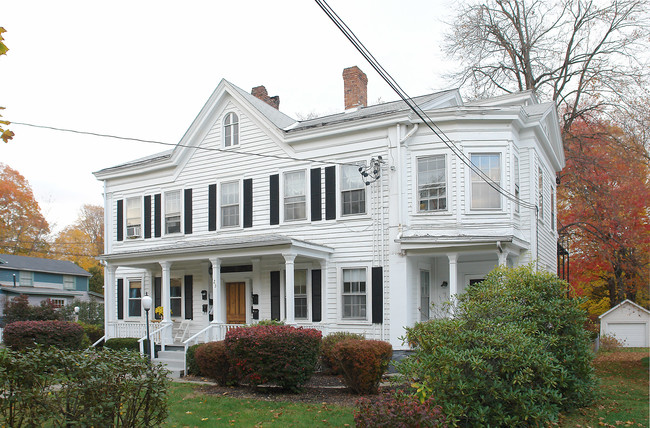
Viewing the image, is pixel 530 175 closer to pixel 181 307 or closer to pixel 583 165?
pixel 583 165

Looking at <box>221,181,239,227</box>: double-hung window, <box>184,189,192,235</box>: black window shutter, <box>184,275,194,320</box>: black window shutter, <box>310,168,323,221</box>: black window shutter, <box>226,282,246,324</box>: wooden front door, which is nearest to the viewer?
<box>310,168,323,221</box>: black window shutter

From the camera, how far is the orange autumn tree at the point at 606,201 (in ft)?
73.4

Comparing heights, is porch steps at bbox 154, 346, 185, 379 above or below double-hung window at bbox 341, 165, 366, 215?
below

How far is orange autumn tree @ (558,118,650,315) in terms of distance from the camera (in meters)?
22.4

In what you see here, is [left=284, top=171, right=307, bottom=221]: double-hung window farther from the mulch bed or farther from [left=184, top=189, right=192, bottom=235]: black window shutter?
the mulch bed

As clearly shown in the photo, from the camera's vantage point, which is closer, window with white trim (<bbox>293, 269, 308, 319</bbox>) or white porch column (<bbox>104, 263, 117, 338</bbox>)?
window with white trim (<bbox>293, 269, 308, 319</bbox>)

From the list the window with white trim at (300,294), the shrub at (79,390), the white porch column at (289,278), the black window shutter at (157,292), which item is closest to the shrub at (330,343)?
the white porch column at (289,278)

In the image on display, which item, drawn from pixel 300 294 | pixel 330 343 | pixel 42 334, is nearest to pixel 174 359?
pixel 300 294

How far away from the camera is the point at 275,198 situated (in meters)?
17.8

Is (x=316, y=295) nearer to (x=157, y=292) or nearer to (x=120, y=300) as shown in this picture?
(x=157, y=292)

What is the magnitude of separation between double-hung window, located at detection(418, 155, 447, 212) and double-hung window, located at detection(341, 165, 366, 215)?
5.43 feet

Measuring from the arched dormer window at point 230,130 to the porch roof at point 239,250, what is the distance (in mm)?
3212

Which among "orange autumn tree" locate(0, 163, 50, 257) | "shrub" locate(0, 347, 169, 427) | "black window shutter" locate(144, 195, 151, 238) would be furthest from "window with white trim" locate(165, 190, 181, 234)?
"orange autumn tree" locate(0, 163, 50, 257)

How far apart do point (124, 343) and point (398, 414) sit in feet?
45.4
